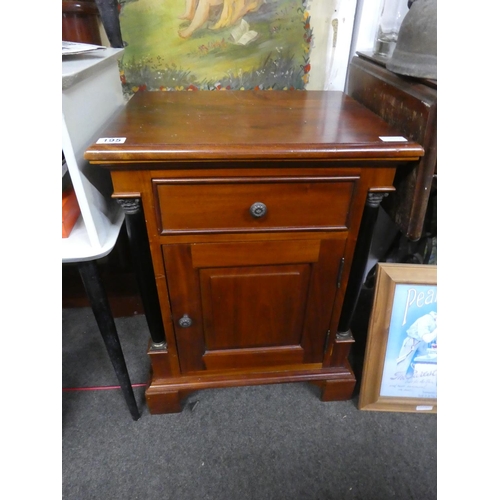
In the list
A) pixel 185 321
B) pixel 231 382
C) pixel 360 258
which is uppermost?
pixel 360 258

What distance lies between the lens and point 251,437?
1.02 m

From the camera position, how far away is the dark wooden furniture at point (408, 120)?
2.25ft

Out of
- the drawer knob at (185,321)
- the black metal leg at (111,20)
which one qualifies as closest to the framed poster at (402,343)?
the drawer knob at (185,321)

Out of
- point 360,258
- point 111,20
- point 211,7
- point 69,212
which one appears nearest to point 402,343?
point 360,258

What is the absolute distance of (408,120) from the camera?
0.75m

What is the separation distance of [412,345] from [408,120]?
628 millimetres

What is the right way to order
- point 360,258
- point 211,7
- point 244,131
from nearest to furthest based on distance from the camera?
point 244,131
point 360,258
point 211,7

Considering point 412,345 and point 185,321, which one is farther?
point 412,345

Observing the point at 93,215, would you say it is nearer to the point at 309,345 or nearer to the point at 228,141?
the point at 228,141

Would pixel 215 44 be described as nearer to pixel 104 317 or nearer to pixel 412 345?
pixel 104 317

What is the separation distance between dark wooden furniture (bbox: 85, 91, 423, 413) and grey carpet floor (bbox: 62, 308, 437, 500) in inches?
4.6

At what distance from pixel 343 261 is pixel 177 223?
1.26 ft

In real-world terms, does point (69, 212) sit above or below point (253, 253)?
above

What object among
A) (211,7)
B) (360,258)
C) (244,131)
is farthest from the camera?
(211,7)
